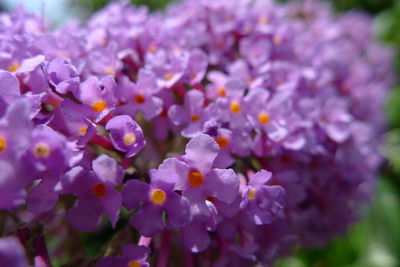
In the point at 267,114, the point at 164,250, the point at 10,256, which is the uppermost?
the point at 10,256

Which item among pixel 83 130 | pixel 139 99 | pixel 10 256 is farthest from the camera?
pixel 139 99

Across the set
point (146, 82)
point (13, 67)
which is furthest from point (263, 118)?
point (13, 67)

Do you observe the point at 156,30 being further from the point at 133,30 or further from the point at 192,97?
the point at 192,97

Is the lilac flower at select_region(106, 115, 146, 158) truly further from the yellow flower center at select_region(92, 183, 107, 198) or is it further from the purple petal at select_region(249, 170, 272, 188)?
the purple petal at select_region(249, 170, 272, 188)

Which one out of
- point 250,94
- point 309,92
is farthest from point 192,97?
point 309,92

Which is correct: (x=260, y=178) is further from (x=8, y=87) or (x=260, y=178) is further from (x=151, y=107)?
(x=8, y=87)

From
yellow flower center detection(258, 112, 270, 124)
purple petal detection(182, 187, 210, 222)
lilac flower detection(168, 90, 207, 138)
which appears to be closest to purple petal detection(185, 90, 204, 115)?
lilac flower detection(168, 90, 207, 138)

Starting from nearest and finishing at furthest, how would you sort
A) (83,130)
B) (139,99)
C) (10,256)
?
(10,256), (83,130), (139,99)
